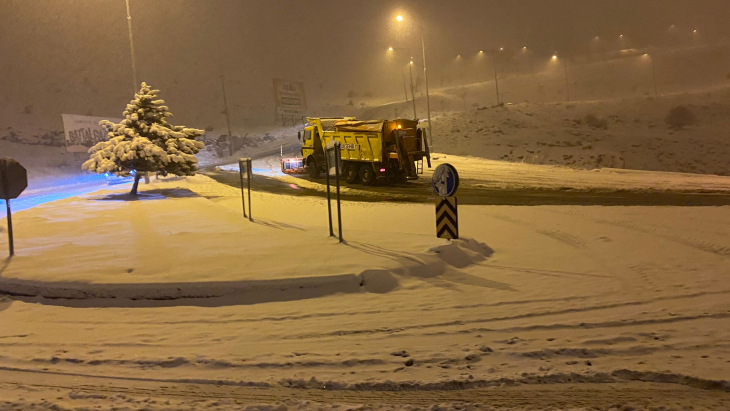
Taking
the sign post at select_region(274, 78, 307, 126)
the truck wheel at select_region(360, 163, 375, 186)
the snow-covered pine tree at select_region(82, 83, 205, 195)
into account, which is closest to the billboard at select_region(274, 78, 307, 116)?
the sign post at select_region(274, 78, 307, 126)

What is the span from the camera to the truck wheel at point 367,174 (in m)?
25.0

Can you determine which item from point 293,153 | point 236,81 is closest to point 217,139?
point 293,153

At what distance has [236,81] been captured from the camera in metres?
116

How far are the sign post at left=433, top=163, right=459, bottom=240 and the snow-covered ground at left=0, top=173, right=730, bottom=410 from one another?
0.29 meters

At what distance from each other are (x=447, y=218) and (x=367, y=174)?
15121 millimetres

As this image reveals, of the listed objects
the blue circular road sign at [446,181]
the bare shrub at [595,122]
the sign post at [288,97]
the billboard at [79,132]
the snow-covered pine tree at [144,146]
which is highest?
the sign post at [288,97]

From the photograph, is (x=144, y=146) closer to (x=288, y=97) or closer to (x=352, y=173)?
(x=352, y=173)

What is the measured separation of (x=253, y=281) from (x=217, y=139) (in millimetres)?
57630

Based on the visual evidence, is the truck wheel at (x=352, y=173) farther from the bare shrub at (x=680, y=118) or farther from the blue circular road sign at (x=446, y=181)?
the bare shrub at (x=680, y=118)

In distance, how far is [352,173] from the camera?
85.7 ft

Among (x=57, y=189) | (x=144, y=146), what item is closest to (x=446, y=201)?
(x=144, y=146)

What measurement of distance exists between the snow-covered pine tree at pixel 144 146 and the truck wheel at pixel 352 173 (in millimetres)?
7204

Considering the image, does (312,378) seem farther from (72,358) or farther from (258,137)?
(258,137)

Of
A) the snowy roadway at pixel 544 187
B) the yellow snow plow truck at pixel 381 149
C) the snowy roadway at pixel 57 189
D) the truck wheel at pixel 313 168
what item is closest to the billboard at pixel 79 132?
→ the snowy roadway at pixel 57 189
